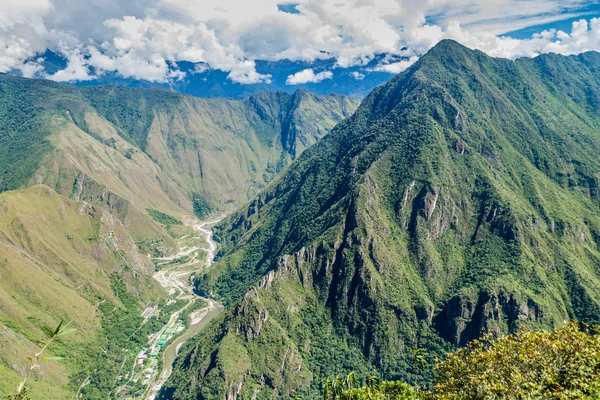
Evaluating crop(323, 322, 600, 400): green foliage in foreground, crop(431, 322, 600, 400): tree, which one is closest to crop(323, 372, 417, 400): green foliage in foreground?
crop(323, 322, 600, 400): green foliage in foreground

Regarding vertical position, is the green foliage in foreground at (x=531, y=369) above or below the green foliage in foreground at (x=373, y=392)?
above

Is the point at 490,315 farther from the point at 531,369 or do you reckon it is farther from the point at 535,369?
the point at 535,369

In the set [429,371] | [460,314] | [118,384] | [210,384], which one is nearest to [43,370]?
[118,384]

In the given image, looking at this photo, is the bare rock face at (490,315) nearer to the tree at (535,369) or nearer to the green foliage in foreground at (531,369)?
the green foliage in foreground at (531,369)

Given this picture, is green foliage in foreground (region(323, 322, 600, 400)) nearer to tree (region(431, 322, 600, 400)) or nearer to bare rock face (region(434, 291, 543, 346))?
tree (region(431, 322, 600, 400))

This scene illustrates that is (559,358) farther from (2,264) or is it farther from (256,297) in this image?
(2,264)

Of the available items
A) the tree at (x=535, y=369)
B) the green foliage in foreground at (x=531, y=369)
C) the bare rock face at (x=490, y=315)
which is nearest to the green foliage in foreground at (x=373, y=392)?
the green foliage in foreground at (x=531, y=369)

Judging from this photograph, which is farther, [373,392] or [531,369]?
[373,392]

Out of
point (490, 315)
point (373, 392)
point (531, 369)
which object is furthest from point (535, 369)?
point (490, 315)
